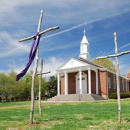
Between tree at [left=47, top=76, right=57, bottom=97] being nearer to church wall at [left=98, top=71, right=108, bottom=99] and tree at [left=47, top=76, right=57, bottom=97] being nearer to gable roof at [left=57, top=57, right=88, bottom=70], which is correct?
gable roof at [left=57, top=57, right=88, bottom=70]

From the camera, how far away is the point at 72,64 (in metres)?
31.5

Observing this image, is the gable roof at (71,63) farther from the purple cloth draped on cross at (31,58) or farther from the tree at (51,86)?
the purple cloth draped on cross at (31,58)

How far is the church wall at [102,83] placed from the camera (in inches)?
1199

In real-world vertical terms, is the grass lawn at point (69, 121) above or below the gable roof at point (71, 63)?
below

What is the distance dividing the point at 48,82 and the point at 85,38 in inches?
744

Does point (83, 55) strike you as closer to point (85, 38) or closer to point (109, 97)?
point (85, 38)

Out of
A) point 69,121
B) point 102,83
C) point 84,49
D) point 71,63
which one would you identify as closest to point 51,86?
point 84,49

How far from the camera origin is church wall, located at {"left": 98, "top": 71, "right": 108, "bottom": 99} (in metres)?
30.5

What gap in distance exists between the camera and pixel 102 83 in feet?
102

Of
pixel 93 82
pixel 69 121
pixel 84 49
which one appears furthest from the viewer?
pixel 84 49

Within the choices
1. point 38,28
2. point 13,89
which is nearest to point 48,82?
point 13,89

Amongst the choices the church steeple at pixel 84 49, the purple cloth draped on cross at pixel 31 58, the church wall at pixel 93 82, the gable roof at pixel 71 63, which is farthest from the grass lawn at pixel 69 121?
the church steeple at pixel 84 49

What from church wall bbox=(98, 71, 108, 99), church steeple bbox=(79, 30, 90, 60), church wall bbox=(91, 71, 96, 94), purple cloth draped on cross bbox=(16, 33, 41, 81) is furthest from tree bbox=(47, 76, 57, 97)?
purple cloth draped on cross bbox=(16, 33, 41, 81)

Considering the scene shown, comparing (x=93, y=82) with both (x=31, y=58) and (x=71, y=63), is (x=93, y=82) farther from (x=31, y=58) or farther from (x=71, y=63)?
(x=31, y=58)
